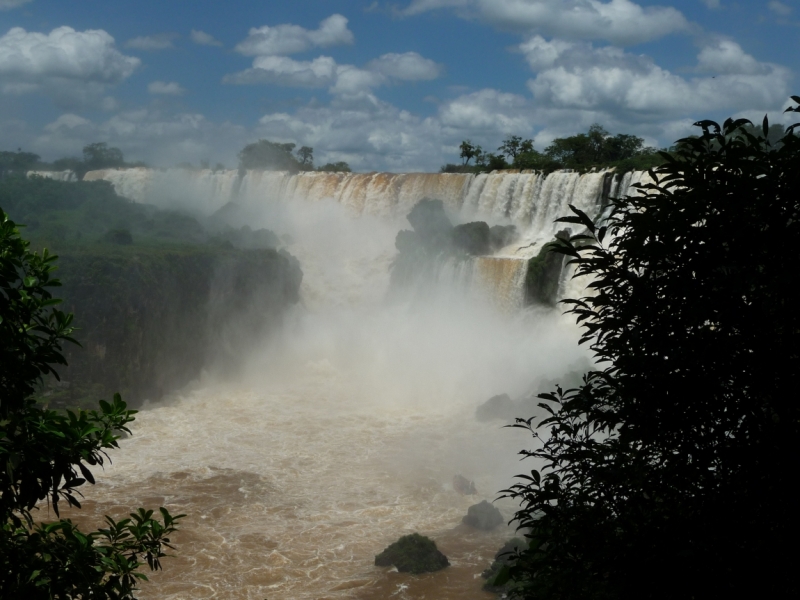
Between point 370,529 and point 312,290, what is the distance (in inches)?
751

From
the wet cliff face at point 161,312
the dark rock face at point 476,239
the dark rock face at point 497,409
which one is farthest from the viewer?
the dark rock face at point 476,239

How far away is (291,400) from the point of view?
24562 mm

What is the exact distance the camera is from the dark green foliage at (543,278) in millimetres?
24141

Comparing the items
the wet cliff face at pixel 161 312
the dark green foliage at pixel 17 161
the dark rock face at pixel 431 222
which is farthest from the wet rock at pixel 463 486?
the dark green foliage at pixel 17 161

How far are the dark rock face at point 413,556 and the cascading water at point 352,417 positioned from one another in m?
0.21

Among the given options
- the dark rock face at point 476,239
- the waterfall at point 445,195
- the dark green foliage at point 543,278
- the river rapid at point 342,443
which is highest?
the waterfall at point 445,195

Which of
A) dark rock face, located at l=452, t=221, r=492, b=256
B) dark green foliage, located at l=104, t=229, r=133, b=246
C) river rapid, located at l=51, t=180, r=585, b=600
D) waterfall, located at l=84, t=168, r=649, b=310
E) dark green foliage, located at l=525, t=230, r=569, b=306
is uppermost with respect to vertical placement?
waterfall, located at l=84, t=168, r=649, b=310

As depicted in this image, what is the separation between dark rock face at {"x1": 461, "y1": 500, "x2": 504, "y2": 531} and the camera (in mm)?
14430

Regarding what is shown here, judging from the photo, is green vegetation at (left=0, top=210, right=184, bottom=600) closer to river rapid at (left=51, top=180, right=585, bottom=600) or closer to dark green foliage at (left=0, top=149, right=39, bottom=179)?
river rapid at (left=51, top=180, right=585, bottom=600)

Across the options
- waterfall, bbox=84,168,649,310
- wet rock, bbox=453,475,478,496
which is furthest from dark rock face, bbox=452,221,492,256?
wet rock, bbox=453,475,478,496

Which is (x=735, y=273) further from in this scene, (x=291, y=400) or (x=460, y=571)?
(x=291, y=400)

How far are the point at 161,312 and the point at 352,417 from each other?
749 centimetres

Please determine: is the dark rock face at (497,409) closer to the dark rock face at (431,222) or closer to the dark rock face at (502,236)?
the dark rock face at (502,236)

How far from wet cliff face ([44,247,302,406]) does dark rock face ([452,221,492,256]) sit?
7.29 metres
